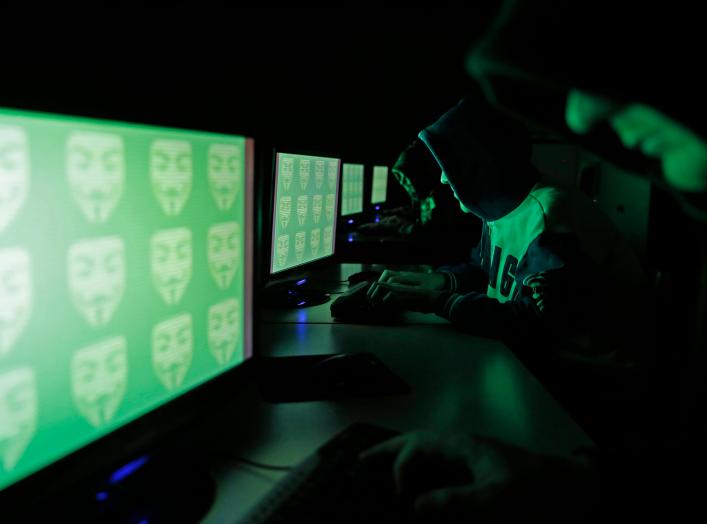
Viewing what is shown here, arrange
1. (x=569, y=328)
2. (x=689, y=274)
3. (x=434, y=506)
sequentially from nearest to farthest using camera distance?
(x=434, y=506)
(x=569, y=328)
(x=689, y=274)

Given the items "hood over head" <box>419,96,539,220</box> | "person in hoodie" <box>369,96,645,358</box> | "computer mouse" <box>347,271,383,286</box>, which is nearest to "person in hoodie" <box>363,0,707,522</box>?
"person in hoodie" <box>369,96,645,358</box>

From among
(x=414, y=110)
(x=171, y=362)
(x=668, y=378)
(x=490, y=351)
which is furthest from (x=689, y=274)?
(x=171, y=362)

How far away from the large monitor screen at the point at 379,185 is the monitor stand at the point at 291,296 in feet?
8.05

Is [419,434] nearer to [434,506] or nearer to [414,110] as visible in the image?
[434,506]

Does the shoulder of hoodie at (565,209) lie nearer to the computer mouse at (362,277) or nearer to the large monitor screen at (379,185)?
the computer mouse at (362,277)

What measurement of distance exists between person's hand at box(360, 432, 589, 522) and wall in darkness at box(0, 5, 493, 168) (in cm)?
47

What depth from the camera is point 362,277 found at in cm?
188

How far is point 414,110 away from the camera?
3162mm

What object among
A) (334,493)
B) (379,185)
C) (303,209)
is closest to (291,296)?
(303,209)

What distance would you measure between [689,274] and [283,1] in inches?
116

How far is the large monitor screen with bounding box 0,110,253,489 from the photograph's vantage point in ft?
1.47

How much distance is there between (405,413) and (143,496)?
42 centimetres

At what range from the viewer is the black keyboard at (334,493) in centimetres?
53

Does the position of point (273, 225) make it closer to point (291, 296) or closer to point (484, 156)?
point (291, 296)
